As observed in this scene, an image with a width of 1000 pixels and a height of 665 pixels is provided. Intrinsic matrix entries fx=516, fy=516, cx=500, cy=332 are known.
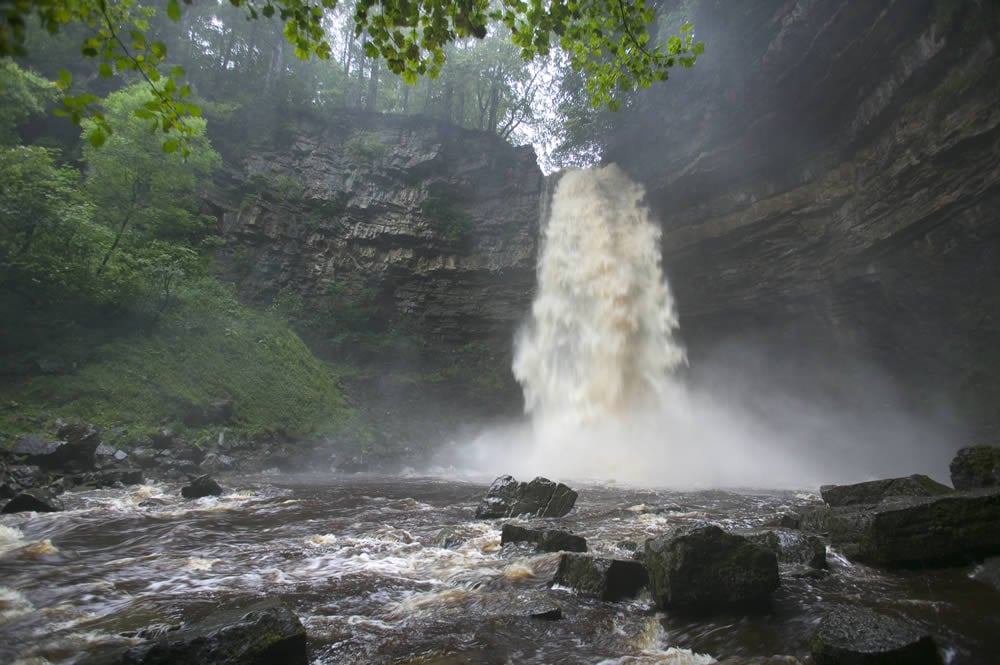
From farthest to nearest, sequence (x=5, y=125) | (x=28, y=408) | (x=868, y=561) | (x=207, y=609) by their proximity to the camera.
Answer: (x=5, y=125), (x=28, y=408), (x=868, y=561), (x=207, y=609)

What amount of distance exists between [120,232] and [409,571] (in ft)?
56.1

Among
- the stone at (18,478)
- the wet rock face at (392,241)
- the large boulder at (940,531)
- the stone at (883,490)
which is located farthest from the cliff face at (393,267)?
the large boulder at (940,531)

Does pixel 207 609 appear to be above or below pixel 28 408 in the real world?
below

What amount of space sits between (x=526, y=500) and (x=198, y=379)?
43.4 ft

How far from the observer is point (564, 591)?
520 centimetres

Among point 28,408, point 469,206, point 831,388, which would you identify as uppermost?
point 469,206

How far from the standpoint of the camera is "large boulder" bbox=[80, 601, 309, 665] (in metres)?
3.31

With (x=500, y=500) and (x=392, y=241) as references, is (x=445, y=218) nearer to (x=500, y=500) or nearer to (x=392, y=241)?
(x=392, y=241)

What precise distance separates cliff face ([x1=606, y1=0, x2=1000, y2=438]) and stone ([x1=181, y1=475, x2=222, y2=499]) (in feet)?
60.4

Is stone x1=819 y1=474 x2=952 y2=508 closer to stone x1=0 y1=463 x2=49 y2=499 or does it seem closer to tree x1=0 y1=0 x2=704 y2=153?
tree x1=0 y1=0 x2=704 y2=153

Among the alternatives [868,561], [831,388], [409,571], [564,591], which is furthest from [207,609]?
[831,388]

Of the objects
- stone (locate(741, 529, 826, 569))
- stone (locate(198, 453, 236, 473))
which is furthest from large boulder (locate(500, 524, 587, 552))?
stone (locate(198, 453, 236, 473))

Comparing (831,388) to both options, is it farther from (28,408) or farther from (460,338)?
(28,408)

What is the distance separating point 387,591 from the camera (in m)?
5.29
